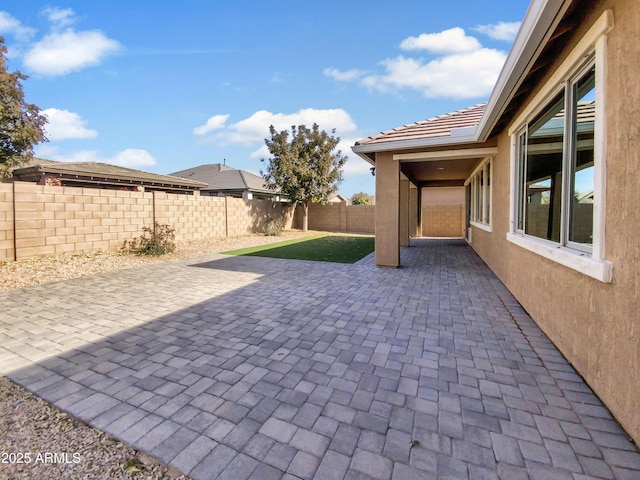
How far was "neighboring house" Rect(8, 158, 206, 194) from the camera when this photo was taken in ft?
40.6

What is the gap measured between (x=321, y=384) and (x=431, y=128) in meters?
6.92

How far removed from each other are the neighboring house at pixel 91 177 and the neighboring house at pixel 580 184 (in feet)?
43.6

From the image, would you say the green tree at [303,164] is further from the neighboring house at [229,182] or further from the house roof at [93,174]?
the house roof at [93,174]

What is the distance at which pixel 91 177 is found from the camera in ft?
44.7

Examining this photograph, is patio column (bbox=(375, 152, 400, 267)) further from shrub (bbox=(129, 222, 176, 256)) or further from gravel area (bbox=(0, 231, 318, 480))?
shrub (bbox=(129, 222, 176, 256))

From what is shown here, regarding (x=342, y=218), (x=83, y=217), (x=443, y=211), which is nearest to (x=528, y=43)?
(x=83, y=217)

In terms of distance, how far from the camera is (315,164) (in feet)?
59.8

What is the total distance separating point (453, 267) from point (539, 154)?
4.16 meters

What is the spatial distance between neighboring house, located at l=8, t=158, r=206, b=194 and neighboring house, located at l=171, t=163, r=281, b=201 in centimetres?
401

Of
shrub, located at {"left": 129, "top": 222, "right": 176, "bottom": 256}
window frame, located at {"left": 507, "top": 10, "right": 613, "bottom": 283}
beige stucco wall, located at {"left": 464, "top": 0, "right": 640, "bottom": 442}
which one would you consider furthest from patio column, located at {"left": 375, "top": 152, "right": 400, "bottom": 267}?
shrub, located at {"left": 129, "top": 222, "right": 176, "bottom": 256}

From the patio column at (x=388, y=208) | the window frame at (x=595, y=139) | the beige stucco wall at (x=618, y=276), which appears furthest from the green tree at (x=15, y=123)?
the beige stucco wall at (x=618, y=276)

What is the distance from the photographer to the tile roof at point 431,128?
715 cm

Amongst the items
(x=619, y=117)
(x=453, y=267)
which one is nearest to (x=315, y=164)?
(x=453, y=267)

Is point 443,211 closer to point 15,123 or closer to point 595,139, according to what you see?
point 595,139
